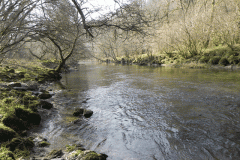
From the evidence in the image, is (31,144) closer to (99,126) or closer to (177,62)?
(99,126)

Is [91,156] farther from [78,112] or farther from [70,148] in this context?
[78,112]

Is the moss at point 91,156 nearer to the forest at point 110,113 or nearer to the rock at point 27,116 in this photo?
the forest at point 110,113

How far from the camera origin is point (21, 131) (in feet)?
14.3

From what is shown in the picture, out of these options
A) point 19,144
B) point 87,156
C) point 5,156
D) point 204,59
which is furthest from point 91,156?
point 204,59

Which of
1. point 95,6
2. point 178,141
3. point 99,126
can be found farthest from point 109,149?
point 95,6

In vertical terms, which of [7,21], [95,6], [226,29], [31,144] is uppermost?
[226,29]

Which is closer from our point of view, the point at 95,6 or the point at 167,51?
the point at 95,6

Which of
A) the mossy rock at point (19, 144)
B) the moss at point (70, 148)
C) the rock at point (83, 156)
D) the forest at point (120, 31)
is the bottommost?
the moss at point (70, 148)

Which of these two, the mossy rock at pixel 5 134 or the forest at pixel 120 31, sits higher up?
the forest at pixel 120 31

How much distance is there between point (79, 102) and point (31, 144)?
4288 millimetres

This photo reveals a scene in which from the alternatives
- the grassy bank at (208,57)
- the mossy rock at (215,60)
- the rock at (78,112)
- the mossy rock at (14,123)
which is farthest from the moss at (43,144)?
the mossy rock at (215,60)

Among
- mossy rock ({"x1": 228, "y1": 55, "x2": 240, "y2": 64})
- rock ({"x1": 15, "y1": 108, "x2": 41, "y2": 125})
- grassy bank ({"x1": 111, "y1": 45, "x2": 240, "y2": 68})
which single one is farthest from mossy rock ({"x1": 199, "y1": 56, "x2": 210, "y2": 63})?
rock ({"x1": 15, "y1": 108, "x2": 41, "y2": 125})

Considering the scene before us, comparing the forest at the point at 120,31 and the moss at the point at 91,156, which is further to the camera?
the forest at the point at 120,31

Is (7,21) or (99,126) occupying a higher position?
(7,21)
